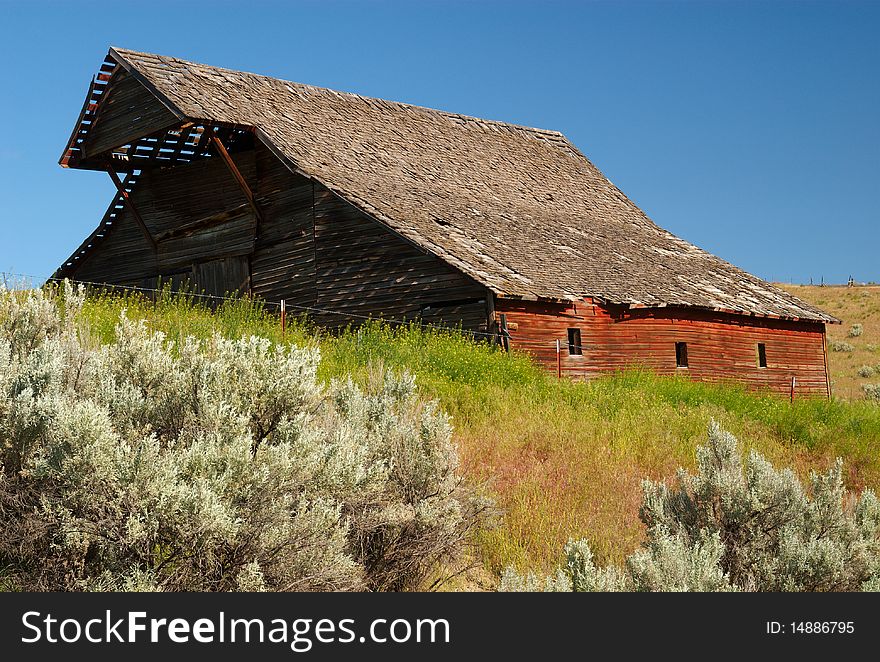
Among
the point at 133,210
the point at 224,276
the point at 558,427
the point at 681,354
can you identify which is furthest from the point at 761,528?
the point at 133,210

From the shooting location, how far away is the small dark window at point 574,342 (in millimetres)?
20047

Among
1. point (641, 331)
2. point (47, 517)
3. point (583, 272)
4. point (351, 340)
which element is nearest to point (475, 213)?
point (583, 272)

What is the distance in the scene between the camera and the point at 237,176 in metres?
21.5

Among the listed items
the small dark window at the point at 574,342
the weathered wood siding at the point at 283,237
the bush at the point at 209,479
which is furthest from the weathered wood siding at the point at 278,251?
the bush at the point at 209,479

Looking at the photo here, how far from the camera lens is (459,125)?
30.0 meters

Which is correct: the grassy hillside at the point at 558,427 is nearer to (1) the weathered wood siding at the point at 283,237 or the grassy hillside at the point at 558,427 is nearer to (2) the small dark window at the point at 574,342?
(2) the small dark window at the point at 574,342

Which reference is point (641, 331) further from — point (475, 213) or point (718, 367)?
point (475, 213)

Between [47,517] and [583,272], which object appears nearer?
[47,517]

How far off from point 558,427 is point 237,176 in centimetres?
1246

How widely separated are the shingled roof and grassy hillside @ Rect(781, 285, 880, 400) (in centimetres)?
904

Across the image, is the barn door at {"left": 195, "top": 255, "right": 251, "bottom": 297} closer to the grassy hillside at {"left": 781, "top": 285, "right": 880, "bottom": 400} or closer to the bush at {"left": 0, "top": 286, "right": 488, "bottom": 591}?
the bush at {"left": 0, "top": 286, "right": 488, "bottom": 591}

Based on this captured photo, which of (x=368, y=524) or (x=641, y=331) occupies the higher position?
(x=641, y=331)

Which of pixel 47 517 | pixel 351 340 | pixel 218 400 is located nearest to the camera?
pixel 47 517

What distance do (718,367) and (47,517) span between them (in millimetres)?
20396
